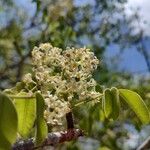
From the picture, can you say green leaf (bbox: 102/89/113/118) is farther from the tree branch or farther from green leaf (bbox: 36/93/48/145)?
green leaf (bbox: 36/93/48/145)

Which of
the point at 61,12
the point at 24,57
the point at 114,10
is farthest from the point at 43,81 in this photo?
the point at 114,10

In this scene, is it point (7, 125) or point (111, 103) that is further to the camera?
point (111, 103)

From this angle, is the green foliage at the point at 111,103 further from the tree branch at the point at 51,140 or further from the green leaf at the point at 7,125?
the green leaf at the point at 7,125

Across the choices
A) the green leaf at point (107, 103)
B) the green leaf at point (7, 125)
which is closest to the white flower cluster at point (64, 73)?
the green leaf at point (107, 103)

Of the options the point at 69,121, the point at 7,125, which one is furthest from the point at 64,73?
the point at 7,125

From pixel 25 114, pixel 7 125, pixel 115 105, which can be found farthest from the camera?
pixel 115 105

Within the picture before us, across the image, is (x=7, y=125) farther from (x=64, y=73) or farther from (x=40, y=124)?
(x=64, y=73)
